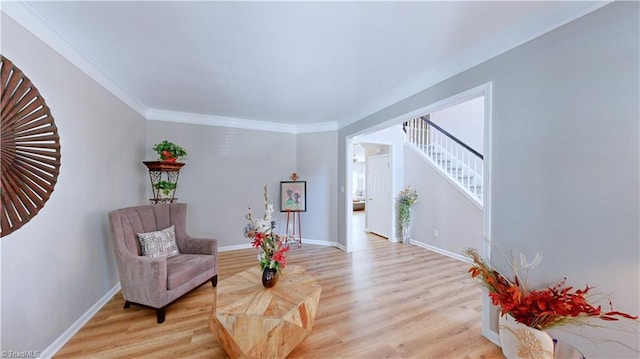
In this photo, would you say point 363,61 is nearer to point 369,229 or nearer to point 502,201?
point 502,201

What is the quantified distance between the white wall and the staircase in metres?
0.51

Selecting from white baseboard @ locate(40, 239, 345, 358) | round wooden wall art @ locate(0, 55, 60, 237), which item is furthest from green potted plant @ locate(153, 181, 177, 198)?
round wooden wall art @ locate(0, 55, 60, 237)

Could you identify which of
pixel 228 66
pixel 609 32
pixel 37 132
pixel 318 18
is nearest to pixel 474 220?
pixel 609 32

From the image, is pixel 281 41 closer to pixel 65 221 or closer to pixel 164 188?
pixel 65 221

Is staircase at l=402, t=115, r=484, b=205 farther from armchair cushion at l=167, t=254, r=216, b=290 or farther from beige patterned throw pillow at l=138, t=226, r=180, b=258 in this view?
beige patterned throw pillow at l=138, t=226, r=180, b=258

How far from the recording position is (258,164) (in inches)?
190

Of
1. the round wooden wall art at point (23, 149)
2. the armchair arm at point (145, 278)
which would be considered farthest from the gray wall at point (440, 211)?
the round wooden wall art at point (23, 149)

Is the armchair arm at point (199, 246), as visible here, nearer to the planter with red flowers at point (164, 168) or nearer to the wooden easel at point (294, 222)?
the planter with red flowers at point (164, 168)

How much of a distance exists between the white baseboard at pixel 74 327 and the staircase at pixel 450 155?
5.27 meters

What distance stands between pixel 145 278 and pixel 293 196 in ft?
9.66

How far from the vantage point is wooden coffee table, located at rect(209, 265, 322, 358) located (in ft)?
5.10

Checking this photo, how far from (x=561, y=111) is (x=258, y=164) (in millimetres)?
4375

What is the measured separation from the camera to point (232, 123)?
14.9 feet

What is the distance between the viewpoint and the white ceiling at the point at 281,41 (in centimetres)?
167
